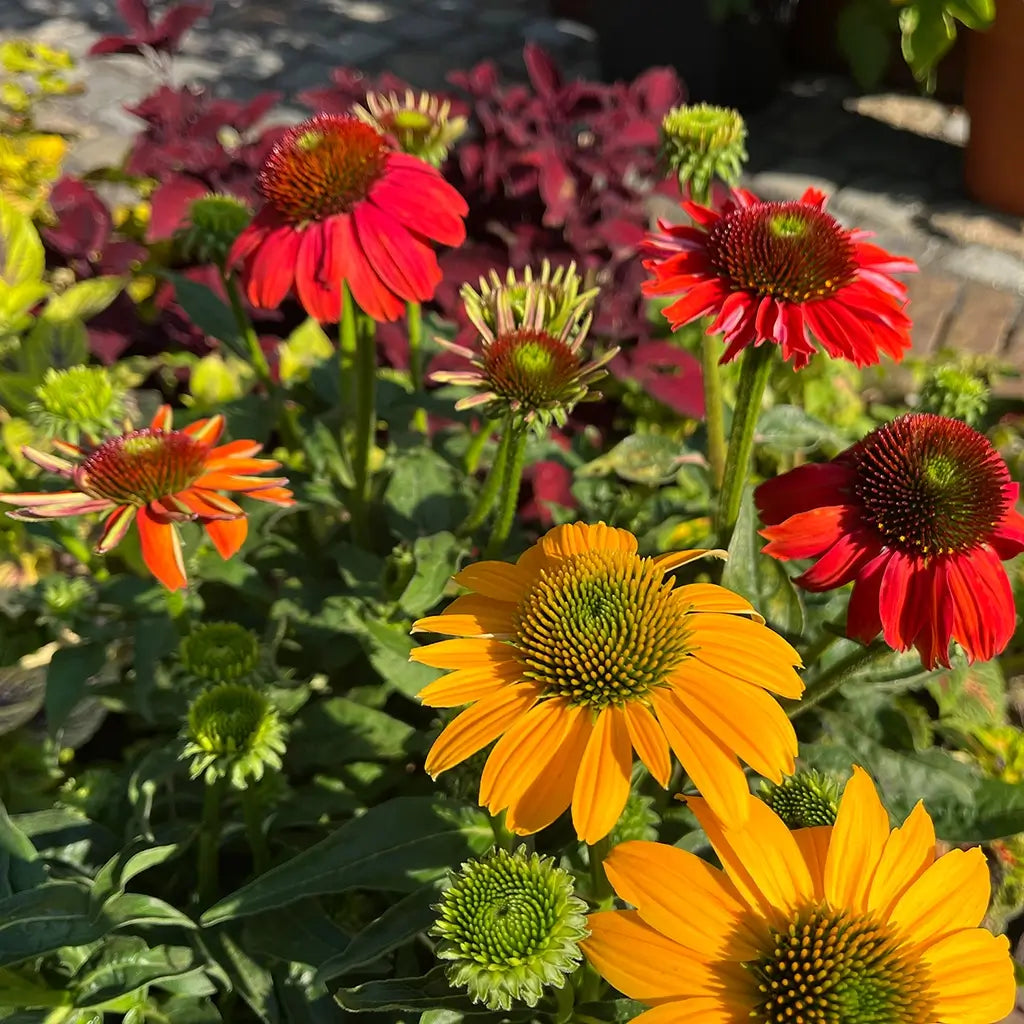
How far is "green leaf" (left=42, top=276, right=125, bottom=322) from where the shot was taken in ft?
5.24

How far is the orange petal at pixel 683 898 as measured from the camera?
2.08 feet

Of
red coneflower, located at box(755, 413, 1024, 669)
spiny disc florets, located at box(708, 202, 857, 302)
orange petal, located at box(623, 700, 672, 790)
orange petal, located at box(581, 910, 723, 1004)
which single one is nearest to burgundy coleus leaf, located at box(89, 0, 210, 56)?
spiny disc florets, located at box(708, 202, 857, 302)

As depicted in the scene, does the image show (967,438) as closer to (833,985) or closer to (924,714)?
(833,985)

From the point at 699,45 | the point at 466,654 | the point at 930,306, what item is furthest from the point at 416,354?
the point at 699,45

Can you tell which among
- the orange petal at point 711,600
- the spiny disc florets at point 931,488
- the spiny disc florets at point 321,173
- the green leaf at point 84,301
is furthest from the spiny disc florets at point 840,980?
the green leaf at point 84,301

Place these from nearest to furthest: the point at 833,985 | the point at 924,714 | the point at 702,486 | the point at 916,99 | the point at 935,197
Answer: the point at 833,985, the point at 924,714, the point at 702,486, the point at 935,197, the point at 916,99

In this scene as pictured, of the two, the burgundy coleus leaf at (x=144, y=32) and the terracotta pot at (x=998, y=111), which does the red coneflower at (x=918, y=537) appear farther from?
the terracotta pot at (x=998, y=111)

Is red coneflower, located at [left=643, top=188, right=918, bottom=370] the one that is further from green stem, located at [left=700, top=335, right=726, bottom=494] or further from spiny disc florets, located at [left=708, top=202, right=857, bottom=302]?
green stem, located at [left=700, top=335, right=726, bottom=494]

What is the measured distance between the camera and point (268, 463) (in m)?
1.02

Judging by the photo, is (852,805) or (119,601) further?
(119,601)

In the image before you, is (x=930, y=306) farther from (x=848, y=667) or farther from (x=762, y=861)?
(x=762, y=861)

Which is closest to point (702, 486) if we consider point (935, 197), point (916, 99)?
point (935, 197)

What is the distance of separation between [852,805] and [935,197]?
116 inches

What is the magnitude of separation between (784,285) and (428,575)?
19.4 inches
